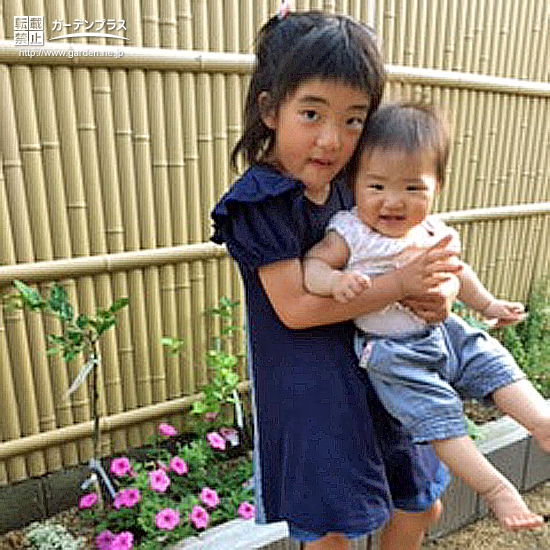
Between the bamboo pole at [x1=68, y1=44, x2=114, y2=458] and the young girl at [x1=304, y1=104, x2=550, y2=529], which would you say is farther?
the bamboo pole at [x1=68, y1=44, x2=114, y2=458]

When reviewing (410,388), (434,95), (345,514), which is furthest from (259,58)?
(434,95)

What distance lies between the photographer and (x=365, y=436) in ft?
4.30

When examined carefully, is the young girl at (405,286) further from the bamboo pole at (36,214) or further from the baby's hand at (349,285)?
the bamboo pole at (36,214)

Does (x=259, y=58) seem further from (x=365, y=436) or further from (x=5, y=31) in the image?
(x=5, y=31)

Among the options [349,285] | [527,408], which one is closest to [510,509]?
[527,408]

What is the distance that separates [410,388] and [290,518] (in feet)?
1.28

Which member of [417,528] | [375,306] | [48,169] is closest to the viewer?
[375,306]

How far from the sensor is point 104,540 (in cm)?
209

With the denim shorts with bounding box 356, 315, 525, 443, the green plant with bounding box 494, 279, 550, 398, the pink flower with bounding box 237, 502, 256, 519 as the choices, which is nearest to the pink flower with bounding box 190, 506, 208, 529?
the pink flower with bounding box 237, 502, 256, 519

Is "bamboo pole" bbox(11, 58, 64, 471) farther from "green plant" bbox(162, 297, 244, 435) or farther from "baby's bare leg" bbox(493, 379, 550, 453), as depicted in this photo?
"baby's bare leg" bbox(493, 379, 550, 453)

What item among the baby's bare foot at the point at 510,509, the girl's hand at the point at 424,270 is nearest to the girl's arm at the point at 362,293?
the girl's hand at the point at 424,270

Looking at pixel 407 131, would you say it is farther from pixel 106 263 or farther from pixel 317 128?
pixel 106 263

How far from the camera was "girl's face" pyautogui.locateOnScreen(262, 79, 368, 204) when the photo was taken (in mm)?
1169

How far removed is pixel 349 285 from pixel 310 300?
96 millimetres
